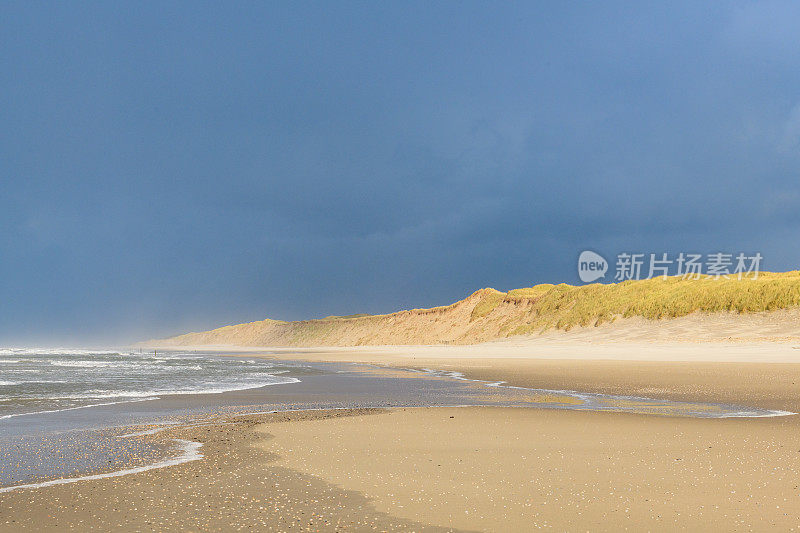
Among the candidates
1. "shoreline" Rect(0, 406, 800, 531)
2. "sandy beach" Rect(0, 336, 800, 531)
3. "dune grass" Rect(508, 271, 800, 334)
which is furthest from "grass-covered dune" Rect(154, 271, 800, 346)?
"shoreline" Rect(0, 406, 800, 531)

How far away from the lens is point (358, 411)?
48.2ft

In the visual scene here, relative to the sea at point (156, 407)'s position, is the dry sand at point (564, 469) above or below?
above

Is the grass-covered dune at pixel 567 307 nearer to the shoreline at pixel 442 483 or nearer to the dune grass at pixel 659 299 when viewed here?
the dune grass at pixel 659 299

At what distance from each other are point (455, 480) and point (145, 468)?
4.05 metres

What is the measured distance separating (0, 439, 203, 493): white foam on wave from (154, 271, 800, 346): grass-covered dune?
59936 mm

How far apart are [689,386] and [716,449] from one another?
42.3ft

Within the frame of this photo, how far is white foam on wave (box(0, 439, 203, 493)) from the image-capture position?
6988 millimetres

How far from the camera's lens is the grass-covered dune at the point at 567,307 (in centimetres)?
6125

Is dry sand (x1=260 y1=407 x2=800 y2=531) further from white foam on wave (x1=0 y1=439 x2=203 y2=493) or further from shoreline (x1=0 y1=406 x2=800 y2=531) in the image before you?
white foam on wave (x1=0 y1=439 x2=203 y2=493)

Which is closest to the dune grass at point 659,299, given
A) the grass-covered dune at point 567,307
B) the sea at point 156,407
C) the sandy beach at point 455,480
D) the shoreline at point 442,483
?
the grass-covered dune at point 567,307

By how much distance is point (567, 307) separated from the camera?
88.2 m

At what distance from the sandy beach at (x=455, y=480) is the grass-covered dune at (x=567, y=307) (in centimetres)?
5515

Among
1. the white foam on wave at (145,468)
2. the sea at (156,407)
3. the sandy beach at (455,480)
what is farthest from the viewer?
the sea at (156,407)

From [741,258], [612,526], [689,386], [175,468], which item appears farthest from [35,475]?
[741,258]
